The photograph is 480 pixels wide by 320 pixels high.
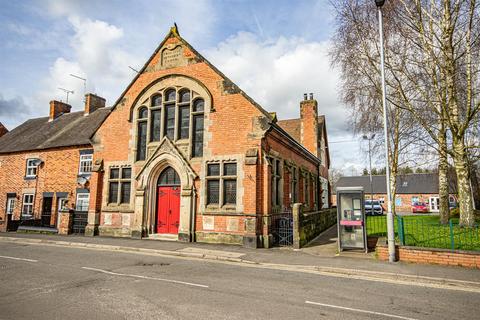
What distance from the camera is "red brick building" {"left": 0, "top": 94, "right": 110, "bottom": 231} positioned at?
838 inches

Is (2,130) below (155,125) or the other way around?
the other way around

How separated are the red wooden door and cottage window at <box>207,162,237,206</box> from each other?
2218 mm

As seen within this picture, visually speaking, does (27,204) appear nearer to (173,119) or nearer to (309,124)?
(173,119)

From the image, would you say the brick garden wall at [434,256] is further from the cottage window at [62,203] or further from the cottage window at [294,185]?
the cottage window at [62,203]

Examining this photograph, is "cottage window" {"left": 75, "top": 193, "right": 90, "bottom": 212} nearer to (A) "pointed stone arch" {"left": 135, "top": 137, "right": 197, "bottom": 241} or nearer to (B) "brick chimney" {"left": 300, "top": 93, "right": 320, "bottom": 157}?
(A) "pointed stone arch" {"left": 135, "top": 137, "right": 197, "bottom": 241}

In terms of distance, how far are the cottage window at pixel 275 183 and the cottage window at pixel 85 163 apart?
1374 centimetres

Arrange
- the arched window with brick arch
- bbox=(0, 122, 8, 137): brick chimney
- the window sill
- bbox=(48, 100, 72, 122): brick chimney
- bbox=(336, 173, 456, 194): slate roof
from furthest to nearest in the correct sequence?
bbox=(336, 173, 456, 194): slate roof
bbox=(0, 122, 8, 137): brick chimney
bbox=(48, 100, 72, 122): brick chimney
the window sill
the arched window with brick arch

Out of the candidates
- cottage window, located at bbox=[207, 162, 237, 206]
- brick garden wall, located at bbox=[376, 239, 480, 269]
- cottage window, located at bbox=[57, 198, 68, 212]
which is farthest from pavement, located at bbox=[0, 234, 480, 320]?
cottage window, located at bbox=[57, 198, 68, 212]

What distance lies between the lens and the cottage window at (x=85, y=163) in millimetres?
21203

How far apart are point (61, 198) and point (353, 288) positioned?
71.2 feet

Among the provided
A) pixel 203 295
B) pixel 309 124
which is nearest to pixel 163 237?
pixel 203 295

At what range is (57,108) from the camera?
98.3 ft

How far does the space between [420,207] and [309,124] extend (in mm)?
33725

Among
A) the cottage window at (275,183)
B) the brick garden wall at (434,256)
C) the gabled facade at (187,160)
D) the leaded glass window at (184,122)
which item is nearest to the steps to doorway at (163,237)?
the gabled facade at (187,160)
